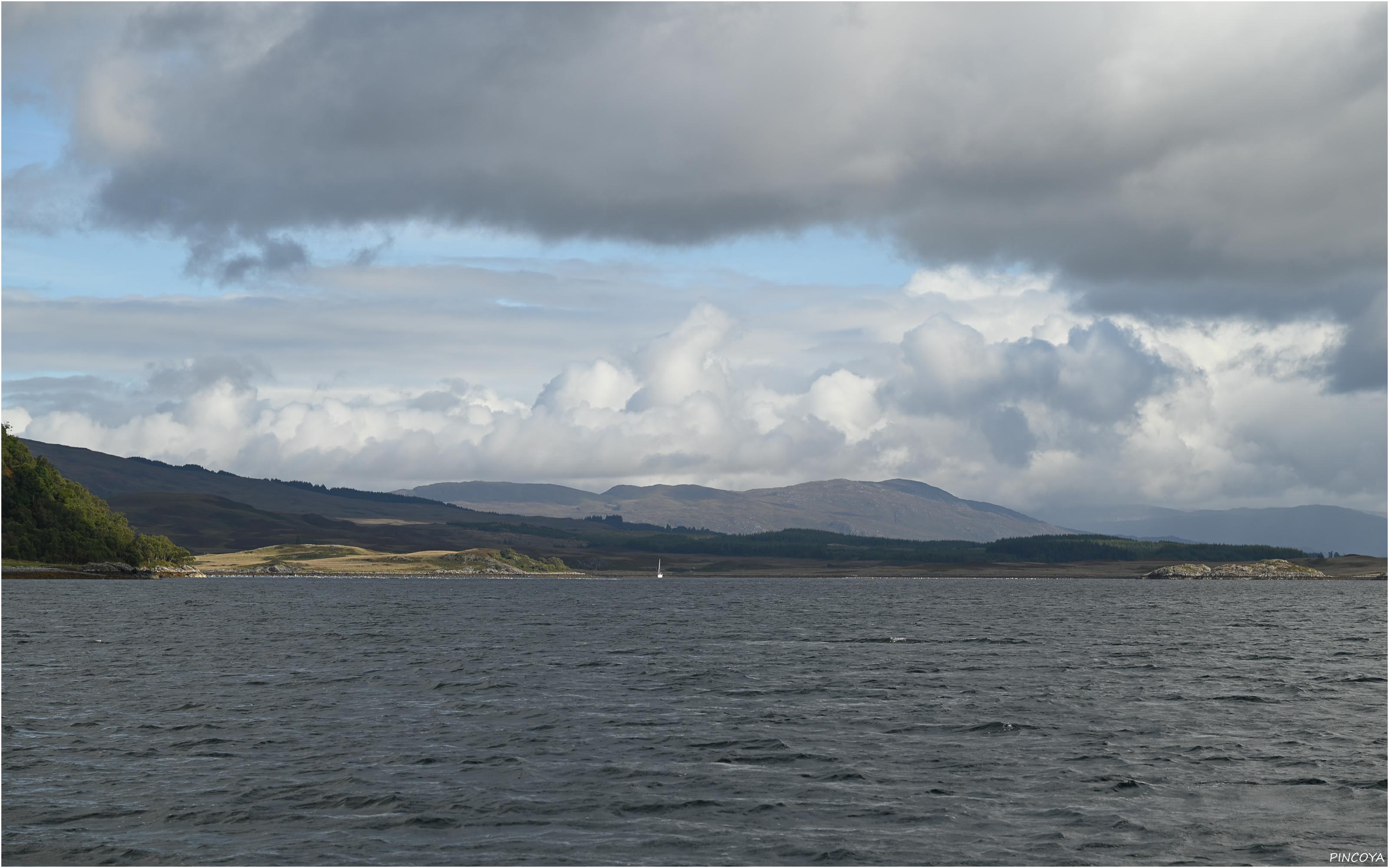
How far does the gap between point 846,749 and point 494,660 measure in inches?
1747

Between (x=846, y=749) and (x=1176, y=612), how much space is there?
15341cm

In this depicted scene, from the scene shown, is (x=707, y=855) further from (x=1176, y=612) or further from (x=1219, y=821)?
(x=1176, y=612)

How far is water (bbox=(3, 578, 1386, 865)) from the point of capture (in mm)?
33250

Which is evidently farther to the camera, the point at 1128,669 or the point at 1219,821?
the point at 1128,669

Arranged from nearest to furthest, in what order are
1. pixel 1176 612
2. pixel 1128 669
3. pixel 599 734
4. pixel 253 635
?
pixel 599 734, pixel 1128 669, pixel 253 635, pixel 1176 612

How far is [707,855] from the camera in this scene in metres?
31.9

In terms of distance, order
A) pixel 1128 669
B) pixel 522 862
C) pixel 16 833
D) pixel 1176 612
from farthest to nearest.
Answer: pixel 1176 612
pixel 1128 669
pixel 16 833
pixel 522 862

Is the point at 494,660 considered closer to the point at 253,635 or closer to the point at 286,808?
the point at 253,635

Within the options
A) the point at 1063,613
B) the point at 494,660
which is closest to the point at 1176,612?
the point at 1063,613

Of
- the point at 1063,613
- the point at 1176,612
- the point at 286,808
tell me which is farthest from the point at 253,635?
the point at 1176,612

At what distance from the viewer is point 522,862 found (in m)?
30.7

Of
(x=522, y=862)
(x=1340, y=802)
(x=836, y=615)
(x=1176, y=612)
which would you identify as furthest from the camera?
(x=1176, y=612)

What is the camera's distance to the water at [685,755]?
33250 millimetres

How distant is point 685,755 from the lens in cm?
4638
